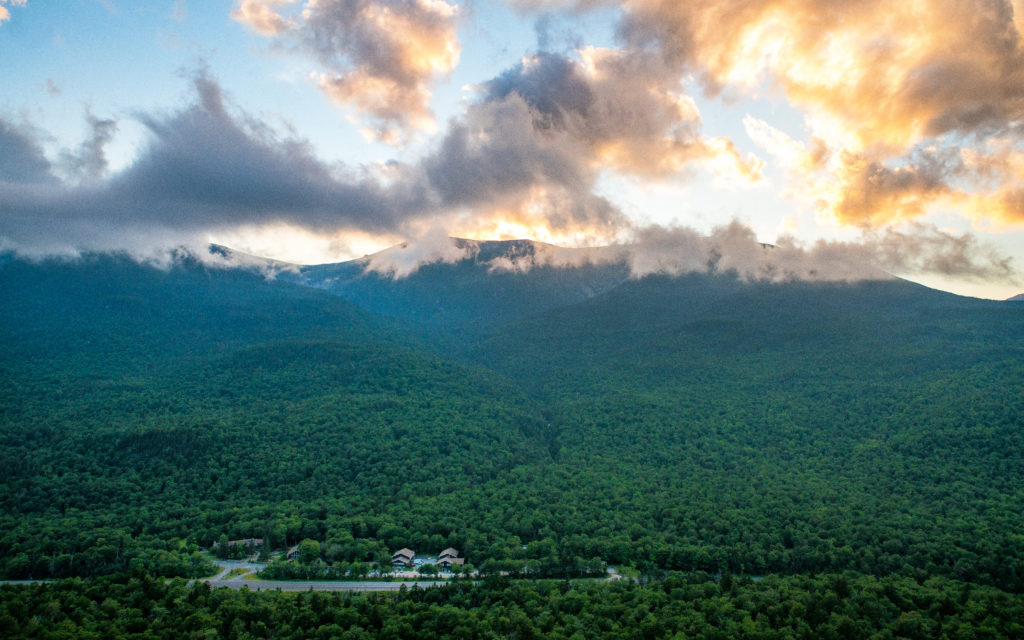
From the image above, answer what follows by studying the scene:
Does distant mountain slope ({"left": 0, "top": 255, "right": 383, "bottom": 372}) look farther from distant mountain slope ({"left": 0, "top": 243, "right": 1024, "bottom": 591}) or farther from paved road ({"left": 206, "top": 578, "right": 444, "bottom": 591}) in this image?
paved road ({"left": 206, "top": 578, "right": 444, "bottom": 591})

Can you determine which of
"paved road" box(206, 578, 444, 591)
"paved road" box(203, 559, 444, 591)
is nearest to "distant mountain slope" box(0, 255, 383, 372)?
"paved road" box(203, 559, 444, 591)

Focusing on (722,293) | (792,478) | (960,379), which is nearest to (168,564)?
(792,478)

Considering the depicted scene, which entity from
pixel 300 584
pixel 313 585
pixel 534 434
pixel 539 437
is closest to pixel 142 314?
pixel 534 434

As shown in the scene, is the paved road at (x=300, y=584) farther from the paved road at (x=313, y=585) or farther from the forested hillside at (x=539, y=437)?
the forested hillside at (x=539, y=437)

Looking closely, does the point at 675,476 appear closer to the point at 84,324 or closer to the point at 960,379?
the point at 960,379

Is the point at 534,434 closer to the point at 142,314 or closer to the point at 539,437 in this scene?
the point at 539,437

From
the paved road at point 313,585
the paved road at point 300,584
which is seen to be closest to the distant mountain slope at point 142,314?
the paved road at point 300,584

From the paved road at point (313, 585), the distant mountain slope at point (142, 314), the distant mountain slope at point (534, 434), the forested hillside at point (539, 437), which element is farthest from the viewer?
the distant mountain slope at point (142, 314)

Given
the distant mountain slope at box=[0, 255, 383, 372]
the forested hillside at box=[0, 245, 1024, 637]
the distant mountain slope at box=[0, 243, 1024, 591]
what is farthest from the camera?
the distant mountain slope at box=[0, 255, 383, 372]
